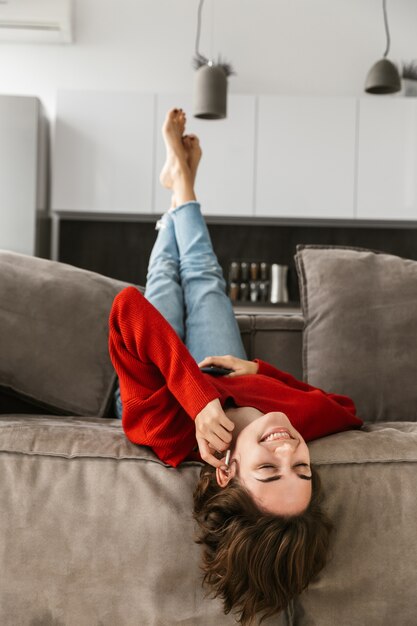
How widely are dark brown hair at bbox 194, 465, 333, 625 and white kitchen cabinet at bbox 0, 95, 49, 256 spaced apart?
3.52 metres

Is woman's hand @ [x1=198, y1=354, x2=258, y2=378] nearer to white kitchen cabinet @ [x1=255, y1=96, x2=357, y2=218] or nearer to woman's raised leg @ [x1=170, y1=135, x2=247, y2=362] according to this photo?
woman's raised leg @ [x1=170, y1=135, x2=247, y2=362]

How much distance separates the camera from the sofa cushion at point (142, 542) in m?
1.14

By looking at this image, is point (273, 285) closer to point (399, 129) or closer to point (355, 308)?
point (399, 129)

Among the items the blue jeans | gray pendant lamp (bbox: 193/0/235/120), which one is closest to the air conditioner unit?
gray pendant lamp (bbox: 193/0/235/120)

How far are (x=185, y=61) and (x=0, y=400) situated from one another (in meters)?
3.89

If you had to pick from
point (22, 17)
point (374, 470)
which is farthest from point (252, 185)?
point (374, 470)

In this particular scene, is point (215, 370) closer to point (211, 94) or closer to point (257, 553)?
point (257, 553)

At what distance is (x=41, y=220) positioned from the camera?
15.0 feet

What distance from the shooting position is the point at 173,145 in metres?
2.50

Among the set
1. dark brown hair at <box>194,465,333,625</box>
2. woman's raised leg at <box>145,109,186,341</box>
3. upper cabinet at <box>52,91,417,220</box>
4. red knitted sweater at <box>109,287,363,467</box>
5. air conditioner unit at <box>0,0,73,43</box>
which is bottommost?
dark brown hair at <box>194,465,333,625</box>

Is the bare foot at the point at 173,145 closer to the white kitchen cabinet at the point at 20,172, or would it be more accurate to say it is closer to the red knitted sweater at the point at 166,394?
the red knitted sweater at the point at 166,394

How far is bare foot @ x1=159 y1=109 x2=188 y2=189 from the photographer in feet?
8.01

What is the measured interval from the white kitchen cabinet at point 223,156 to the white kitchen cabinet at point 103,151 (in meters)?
0.11

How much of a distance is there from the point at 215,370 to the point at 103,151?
10.9ft
